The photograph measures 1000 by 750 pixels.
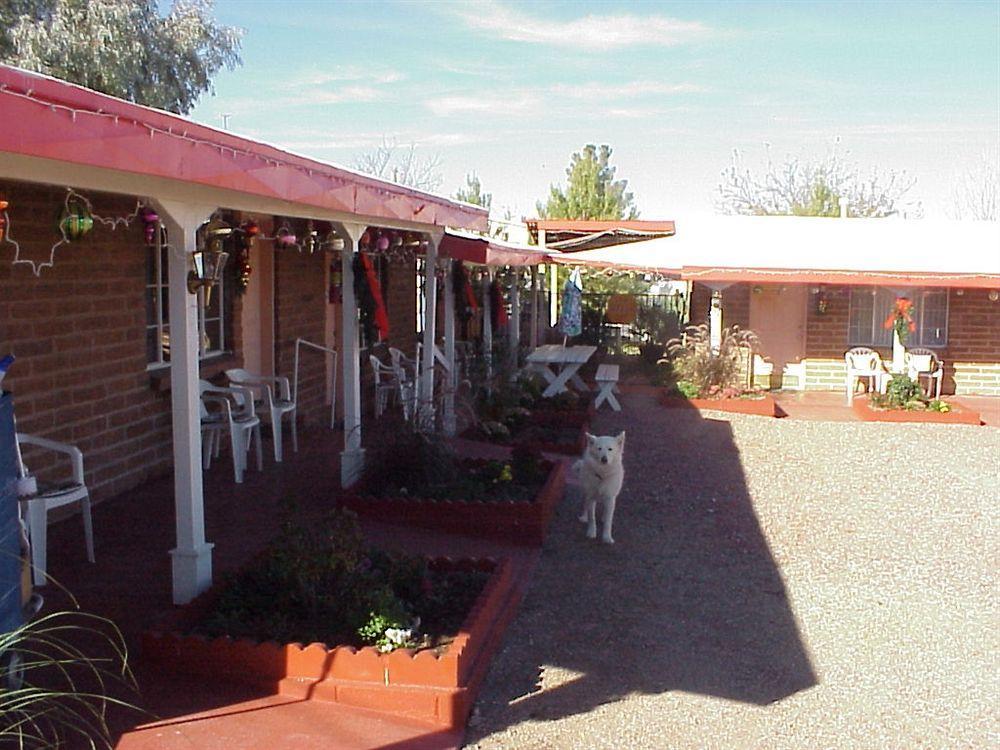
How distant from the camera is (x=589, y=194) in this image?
3150cm

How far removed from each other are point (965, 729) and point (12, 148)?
14.7 ft

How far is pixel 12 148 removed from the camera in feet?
9.68

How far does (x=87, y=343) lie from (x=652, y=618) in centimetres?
408

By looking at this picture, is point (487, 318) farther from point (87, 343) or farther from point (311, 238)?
point (87, 343)

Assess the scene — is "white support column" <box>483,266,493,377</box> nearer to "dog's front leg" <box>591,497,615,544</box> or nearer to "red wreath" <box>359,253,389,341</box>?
"red wreath" <box>359,253,389,341</box>

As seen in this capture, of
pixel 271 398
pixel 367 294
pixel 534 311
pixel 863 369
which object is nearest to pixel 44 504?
pixel 367 294

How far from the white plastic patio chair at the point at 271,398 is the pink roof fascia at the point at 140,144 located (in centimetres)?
334

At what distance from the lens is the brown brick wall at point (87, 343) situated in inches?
258

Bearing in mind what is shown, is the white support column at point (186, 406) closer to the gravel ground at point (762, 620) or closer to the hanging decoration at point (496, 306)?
the gravel ground at point (762, 620)

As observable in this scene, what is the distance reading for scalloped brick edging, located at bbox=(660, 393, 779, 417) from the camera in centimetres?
1562

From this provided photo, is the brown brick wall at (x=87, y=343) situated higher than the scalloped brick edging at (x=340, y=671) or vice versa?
the brown brick wall at (x=87, y=343)

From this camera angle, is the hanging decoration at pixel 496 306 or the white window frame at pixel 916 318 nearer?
the hanging decoration at pixel 496 306

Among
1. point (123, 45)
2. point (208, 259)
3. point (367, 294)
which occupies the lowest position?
point (367, 294)

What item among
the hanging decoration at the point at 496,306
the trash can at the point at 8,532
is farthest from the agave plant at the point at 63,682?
the hanging decoration at the point at 496,306
